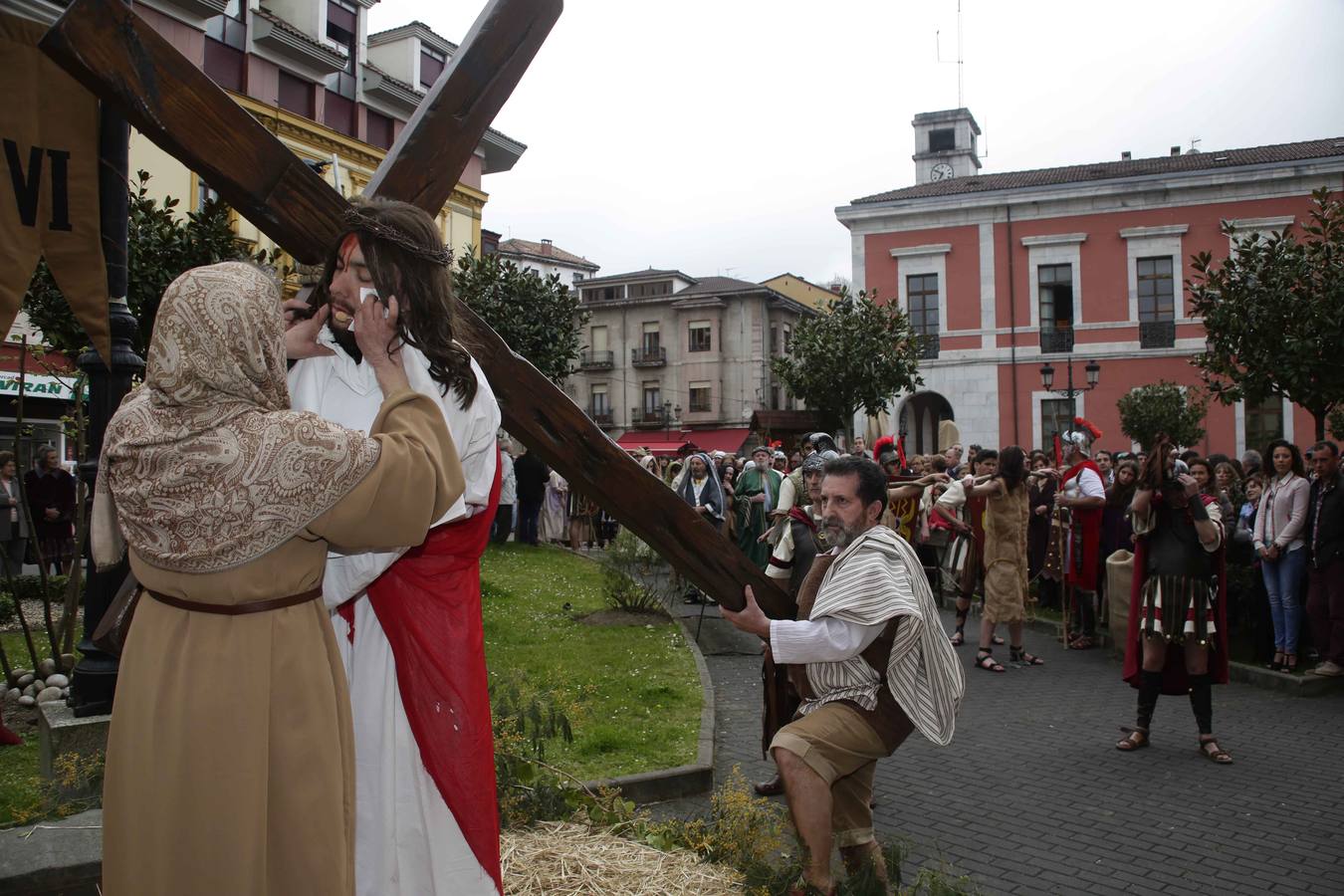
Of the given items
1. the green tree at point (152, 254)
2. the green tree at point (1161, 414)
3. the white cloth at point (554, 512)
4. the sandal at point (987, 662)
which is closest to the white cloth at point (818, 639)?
the green tree at point (152, 254)

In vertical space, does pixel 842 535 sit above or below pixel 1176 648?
above

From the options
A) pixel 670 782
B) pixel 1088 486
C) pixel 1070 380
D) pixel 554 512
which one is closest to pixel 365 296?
pixel 670 782

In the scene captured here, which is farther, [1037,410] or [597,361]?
[597,361]

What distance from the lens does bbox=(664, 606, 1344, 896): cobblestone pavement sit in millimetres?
4816

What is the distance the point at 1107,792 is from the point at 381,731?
5.04 m

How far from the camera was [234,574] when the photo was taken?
2.04m

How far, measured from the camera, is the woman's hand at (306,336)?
2344 mm

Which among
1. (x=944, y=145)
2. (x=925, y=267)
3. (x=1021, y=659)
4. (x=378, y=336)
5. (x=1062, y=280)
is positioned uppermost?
(x=944, y=145)

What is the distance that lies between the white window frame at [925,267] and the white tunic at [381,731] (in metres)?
Result: 34.6

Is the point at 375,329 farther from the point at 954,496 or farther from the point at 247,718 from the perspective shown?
the point at 954,496

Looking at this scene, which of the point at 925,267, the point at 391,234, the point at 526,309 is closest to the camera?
the point at 391,234

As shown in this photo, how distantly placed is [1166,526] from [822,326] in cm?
2188

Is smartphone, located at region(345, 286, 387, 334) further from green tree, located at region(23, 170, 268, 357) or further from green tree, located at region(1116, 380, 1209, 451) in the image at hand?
green tree, located at region(1116, 380, 1209, 451)

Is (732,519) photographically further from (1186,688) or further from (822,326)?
(822,326)
